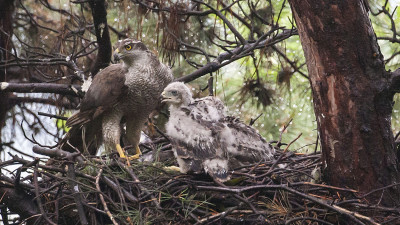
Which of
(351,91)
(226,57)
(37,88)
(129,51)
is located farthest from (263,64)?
(351,91)

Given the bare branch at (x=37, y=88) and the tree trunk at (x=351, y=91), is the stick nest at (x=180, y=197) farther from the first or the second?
the bare branch at (x=37, y=88)

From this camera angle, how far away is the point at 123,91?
16.3 feet

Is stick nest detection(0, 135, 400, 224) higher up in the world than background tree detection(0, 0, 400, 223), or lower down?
lower down

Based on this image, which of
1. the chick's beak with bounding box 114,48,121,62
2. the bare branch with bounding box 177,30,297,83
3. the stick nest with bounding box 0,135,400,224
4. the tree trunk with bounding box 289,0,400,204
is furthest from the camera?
the bare branch with bounding box 177,30,297,83

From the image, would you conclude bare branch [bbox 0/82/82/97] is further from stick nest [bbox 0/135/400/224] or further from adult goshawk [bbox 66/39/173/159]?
stick nest [bbox 0/135/400/224]

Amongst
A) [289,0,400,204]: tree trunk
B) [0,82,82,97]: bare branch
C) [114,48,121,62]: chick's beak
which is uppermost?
[114,48,121,62]: chick's beak

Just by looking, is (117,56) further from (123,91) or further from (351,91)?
(351,91)

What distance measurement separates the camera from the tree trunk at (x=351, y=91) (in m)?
3.57

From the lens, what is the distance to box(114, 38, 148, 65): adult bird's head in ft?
16.2

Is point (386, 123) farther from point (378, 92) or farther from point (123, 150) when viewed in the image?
point (123, 150)

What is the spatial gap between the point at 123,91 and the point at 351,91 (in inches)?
81.0

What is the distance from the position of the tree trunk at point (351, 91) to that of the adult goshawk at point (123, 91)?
1.68m

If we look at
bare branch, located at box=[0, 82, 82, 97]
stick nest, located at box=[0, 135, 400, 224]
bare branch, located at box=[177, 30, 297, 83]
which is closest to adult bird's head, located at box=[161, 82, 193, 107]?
stick nest, located at box=[0, 135, 400, 224]

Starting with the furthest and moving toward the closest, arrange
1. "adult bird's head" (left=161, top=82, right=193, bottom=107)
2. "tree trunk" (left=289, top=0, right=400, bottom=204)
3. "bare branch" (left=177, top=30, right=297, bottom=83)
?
"bare branch" (left=177, top=30, right=297, bottom=83) → "adult bird's head" (left=161, top=82, right=193, bottom=107) → "tree trunk" (left=289, top=0, right=400, bottom=204)
